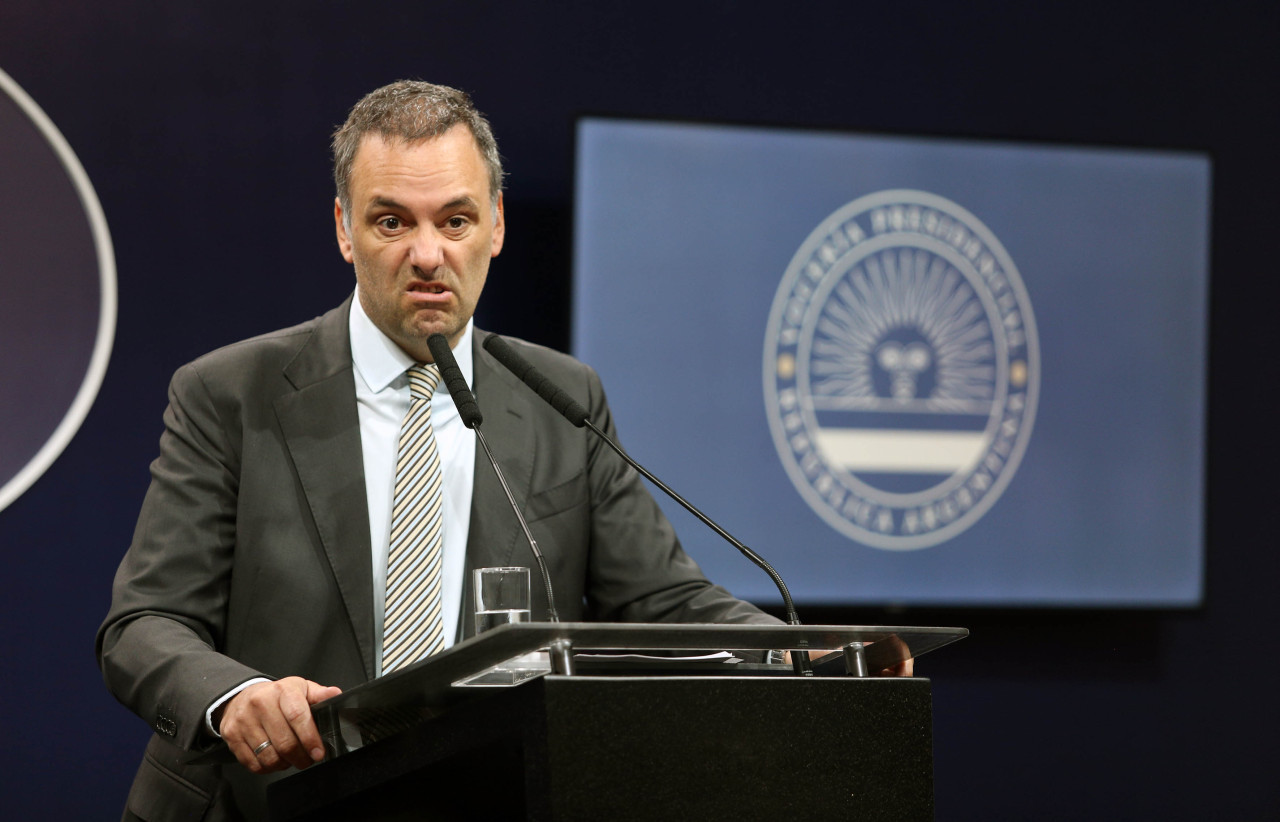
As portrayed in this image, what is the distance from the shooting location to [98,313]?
2.78 m

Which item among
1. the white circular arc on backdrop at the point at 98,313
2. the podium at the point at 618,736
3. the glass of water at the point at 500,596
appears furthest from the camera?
the white circular arc on backdrop at the point at 98,313

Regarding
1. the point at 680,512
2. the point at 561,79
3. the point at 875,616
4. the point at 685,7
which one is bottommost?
the point at 875,616

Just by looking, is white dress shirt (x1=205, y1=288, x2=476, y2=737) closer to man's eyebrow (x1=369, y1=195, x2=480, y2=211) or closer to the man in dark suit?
the man in dark suit

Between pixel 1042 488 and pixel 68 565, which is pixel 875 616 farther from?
pixel 68 565

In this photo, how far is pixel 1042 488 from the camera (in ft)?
10.3

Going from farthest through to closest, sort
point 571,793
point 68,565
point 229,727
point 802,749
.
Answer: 1. point 68,565
2. point 229,727
3. point 802,749
4. point 571,793

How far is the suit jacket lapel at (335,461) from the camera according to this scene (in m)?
1.82

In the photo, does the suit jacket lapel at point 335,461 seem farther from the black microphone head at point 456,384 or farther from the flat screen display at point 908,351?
the flat screen display at point 908,351

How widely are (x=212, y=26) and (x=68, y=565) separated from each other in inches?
47.2

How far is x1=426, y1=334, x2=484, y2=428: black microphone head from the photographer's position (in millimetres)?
1535

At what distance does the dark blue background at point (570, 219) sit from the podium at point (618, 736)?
168cm

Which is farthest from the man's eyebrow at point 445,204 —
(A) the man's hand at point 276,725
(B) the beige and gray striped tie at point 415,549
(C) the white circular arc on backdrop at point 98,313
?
Answer: (C) the white circular arc on backdrop at point 98,313

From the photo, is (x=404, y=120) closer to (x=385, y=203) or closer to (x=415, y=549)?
(x=385, y=203)

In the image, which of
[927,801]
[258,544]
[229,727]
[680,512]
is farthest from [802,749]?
[680,512]
